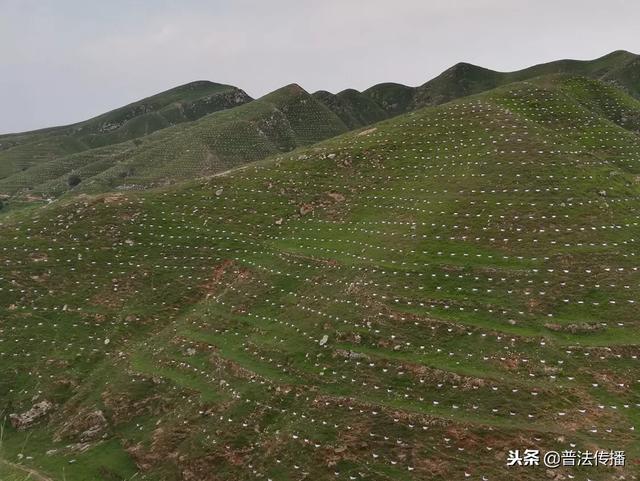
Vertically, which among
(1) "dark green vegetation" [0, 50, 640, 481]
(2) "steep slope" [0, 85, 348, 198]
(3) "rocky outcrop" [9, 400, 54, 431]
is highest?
(2) "steep slope" [0, 85, 348, 198]

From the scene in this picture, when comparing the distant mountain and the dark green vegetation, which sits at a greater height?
the distant mountain

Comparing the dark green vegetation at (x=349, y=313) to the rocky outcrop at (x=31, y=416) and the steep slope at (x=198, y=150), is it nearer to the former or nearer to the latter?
the rocky outcrop at (x=31, y=416)

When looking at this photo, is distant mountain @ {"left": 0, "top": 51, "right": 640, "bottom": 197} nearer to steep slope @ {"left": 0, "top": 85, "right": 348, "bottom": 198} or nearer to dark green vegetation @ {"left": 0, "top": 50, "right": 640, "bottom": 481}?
steep slope @ {"left": 0, "top": 85, "right": 348, "bottom": 198}

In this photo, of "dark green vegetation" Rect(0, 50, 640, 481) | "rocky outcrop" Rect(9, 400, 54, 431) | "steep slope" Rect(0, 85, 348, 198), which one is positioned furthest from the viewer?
"steep slope" Rect(0, 85, 348, 198)

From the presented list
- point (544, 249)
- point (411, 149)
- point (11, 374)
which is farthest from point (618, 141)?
point (11, 374)

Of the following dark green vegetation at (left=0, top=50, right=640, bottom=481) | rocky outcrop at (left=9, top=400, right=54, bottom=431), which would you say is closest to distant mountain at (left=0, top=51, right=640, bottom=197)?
dark green vegetation at (left=0, top=50, right=640, bottom=481)

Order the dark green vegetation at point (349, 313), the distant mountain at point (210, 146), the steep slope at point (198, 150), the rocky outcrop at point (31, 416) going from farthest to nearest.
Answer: the distant mountain at point (210, 146), the steep slope at point (198, 150), the rocky outcrop at point (31, 416), the dark green vegetation at point (349, 313)

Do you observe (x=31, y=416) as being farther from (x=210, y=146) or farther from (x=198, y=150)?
(x=210, y=146)

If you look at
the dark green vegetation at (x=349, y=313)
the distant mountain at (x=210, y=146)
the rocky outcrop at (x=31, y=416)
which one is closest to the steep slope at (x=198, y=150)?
the distant mountain at (x=210, y=146)

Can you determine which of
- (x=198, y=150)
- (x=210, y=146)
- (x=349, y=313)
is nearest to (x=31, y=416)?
(x=349, y=313)
